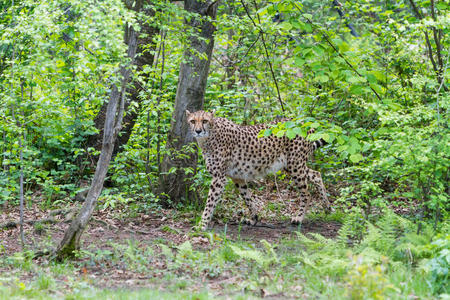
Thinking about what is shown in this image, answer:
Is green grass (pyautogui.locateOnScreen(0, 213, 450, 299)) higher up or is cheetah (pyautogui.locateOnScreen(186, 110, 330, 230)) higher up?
cheetah (pyautogui.locateOnScreen(186, 110, 330, 230))

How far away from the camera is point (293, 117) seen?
889cm

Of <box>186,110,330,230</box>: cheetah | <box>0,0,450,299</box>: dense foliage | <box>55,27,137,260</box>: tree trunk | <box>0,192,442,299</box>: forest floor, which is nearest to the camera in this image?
<box>0,192,442,299</box>: forest floor

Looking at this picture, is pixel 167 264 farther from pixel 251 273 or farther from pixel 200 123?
pixel 200 123

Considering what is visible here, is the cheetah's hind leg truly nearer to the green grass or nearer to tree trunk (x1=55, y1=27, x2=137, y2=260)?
the green grass

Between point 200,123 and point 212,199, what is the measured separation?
1428mm

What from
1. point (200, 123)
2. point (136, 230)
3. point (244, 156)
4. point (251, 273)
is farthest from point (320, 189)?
point (251, 273)

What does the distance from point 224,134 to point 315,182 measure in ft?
7.36

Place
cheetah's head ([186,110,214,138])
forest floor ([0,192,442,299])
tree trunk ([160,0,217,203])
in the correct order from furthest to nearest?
tree trunk ([160,0,217,203]) → cheetah's head ([186,110,214,138]) → forest floor ([0,192,442,299])

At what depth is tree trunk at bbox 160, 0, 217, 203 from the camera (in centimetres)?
1016

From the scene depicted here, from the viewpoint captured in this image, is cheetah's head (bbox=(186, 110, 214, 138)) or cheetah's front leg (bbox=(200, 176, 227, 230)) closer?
cheetah's front leg (bbox=(200, 176, 227, 230))

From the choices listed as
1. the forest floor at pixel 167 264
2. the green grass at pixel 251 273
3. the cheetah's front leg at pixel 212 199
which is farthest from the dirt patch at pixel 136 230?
the green grass at pixel 251 273

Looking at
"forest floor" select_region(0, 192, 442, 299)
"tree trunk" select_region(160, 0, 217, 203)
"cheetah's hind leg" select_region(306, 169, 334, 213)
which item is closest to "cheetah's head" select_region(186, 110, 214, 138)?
"tree trunk" select_region(160, 0, 217, 203)

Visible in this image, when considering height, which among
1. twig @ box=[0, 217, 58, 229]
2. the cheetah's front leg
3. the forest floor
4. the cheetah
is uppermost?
the cheetah

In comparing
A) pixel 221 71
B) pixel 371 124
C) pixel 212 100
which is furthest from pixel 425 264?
pixel 221 71
